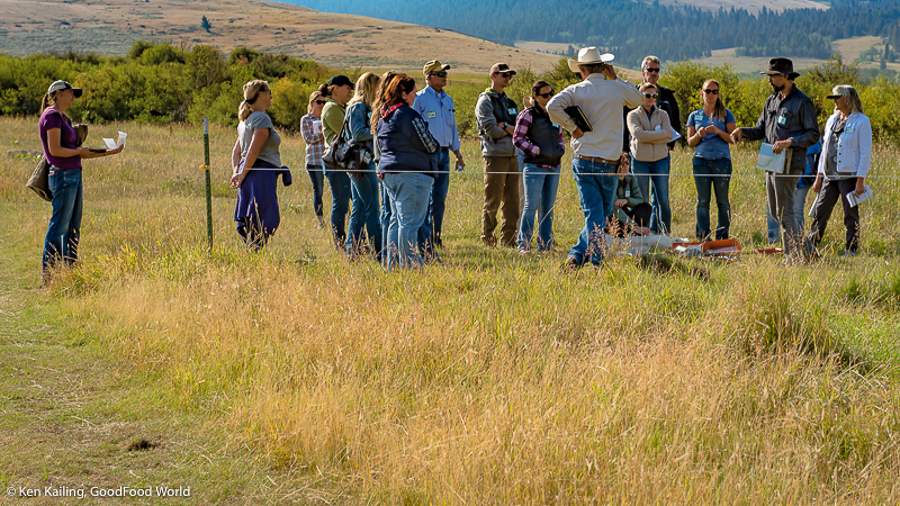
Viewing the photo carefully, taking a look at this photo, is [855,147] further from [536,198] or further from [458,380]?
[458,380]

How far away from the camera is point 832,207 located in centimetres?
771

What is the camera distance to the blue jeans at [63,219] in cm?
648

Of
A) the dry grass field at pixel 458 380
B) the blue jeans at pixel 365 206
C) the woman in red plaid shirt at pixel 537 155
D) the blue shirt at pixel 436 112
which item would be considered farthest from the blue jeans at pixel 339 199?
the woman in red plaid shirt at pixel 537 155

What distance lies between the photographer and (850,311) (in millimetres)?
5199

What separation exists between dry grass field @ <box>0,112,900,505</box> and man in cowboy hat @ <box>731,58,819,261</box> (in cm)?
77

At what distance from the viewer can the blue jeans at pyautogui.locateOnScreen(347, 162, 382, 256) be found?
717 cm

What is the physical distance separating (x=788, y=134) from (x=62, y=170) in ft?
22.8

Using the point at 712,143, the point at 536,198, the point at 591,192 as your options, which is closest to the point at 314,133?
the point at 536,198

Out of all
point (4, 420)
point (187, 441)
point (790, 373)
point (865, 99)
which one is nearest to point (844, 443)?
point (790, 373)

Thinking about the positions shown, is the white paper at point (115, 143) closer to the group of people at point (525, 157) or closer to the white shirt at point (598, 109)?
the group of people at point (525, 157)

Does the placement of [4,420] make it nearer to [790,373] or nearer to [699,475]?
[699,475]

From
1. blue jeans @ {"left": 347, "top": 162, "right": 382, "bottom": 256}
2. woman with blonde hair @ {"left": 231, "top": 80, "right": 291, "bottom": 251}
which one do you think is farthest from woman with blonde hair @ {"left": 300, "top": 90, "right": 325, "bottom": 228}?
woman with blonde hair @ {"left": 231, "top": 80, "right": 291, "bottom": 251}

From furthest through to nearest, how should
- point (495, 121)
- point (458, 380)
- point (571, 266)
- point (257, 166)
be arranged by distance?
point (495, 121) → point (257, 166) → point (571, 266) → point (458, 380)

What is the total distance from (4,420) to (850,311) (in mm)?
5427
